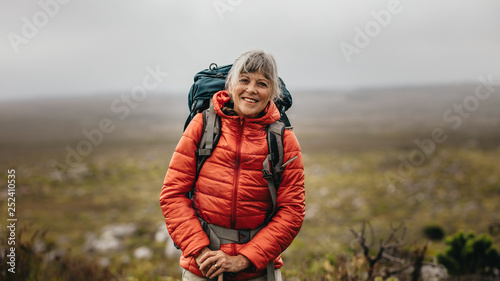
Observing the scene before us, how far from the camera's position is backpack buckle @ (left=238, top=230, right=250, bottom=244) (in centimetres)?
244

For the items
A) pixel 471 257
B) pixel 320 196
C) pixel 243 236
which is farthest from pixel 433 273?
pixel 320 196

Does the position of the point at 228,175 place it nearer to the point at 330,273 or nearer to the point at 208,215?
the point at 208,215

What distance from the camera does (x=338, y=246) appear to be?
10.5 meters

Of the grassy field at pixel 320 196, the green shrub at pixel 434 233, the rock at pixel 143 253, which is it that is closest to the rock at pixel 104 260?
the grassy field at pixel 320 196

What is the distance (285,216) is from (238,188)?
15.2 inches

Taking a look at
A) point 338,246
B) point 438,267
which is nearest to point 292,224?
point 438,267

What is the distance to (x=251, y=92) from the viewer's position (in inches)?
93.7

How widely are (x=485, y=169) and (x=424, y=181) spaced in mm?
5336

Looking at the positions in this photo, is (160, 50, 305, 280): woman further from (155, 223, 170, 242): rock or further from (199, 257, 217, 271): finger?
(155, 223, 170, 242): rock

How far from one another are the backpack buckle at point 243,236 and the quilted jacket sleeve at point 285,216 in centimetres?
6

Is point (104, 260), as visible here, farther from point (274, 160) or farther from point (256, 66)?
point (256, 66)

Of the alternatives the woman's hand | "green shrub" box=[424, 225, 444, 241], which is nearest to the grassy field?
"green shrub" box=[424, 225, 444, 241]

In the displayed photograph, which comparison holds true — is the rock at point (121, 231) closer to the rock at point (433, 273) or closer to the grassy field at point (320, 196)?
the grassy field at point (320, 196)

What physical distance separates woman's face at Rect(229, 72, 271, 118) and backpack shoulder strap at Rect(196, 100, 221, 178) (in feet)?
0.62
